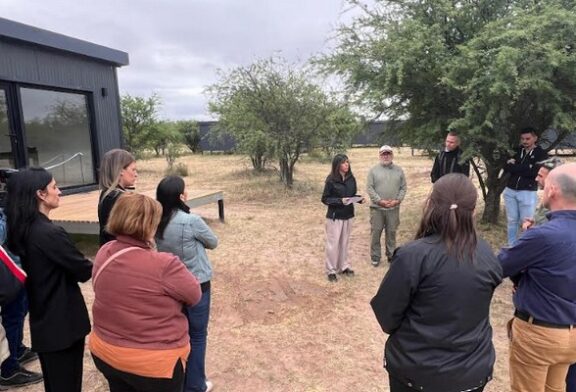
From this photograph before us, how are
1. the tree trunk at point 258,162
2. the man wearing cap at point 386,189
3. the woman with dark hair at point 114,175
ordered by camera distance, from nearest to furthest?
the woman with dark hair at point 114,175 < the man wearing cap at point 386,189 < the tree trunk at point 258,162

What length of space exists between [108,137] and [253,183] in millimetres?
6411

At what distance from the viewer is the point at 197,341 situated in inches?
110

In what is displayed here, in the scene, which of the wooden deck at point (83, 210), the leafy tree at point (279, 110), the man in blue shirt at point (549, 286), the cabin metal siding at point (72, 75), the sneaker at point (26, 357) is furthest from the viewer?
the leafy tree at point (279, 110)

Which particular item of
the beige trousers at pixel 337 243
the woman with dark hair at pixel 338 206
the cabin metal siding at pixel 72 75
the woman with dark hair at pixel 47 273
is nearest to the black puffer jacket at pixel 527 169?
the woman with dark hair at pixel 338 206

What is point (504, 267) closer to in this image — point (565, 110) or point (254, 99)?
point (565, 110)

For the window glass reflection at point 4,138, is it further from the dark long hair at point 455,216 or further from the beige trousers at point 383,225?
the dark long hair at point 455,216

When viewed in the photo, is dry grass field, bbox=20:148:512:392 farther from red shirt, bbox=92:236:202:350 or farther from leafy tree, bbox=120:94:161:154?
leafy tree, bbox=120:94:161:154

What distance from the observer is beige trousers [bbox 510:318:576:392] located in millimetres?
2125

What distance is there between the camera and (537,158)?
17.9 feet

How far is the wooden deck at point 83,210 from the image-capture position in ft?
19.6

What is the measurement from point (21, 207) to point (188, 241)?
3.02ft

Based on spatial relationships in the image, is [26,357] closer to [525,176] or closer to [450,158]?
[450,158]

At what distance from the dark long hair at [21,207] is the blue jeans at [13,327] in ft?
3.28

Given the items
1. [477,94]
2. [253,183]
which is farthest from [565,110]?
[253,183]
